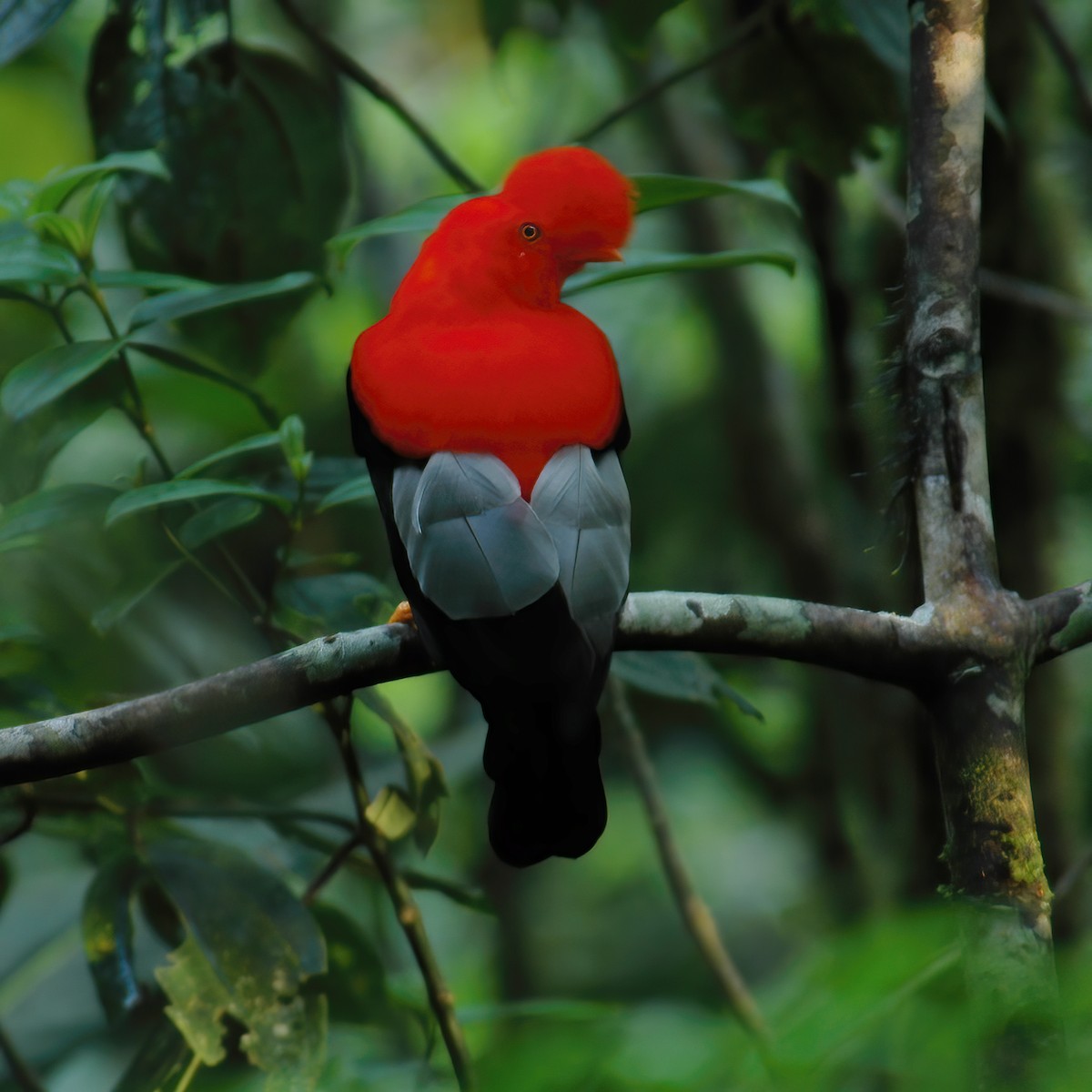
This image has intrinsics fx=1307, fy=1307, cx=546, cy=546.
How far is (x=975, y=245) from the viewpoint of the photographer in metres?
1.61

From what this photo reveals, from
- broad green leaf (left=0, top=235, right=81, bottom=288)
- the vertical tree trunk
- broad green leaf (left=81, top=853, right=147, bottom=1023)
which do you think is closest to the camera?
the vertical tree trunk

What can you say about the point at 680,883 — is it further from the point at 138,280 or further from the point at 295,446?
the point at 138,280

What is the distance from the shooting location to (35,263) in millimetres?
1761

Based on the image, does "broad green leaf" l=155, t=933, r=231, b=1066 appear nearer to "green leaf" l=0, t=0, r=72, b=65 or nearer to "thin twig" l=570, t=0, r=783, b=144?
"green leaf" l=0, t=0, r=72, b=65

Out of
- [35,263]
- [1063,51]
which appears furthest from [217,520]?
[1063,51]

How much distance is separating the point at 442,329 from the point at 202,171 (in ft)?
2.73

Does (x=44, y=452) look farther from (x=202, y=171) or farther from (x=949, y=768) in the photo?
(x=949, y=768)

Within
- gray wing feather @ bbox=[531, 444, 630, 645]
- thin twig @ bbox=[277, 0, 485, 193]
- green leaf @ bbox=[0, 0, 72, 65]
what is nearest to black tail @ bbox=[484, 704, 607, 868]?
gray wing feather @ bbox=[531, 444, 630, 645]

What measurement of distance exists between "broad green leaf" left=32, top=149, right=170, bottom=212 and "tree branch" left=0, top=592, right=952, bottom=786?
0.77 metres

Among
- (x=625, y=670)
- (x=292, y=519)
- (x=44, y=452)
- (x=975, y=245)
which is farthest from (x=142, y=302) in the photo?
(x=975, y=245)

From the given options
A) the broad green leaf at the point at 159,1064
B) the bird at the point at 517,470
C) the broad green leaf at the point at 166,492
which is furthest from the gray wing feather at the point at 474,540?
the broad green leaf at the point at 159,1064

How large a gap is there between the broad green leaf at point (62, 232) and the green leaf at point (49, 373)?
173 mm

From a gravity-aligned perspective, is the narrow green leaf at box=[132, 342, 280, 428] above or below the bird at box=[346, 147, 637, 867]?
above

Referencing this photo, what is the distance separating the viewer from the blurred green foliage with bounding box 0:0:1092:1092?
5.99ft
